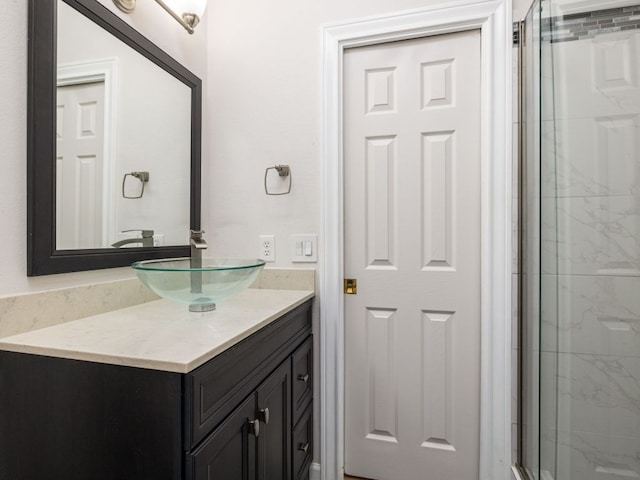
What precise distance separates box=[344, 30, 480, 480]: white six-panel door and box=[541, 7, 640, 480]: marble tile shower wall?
0.28m

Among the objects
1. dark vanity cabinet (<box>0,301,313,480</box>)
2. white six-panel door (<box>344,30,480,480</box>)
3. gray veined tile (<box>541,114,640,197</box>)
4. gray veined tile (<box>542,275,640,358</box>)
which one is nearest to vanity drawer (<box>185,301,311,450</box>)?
dark vanity cabinet (<box>0,301,313,480</box>)

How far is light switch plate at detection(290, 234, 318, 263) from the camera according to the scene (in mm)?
1646

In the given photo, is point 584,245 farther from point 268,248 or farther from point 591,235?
point 268,248

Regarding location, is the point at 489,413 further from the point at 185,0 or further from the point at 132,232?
the point at 185,0

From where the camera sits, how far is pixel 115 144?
Answer: 124cm

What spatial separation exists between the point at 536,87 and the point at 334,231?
98 centimetres

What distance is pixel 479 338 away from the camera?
A: 1520mm

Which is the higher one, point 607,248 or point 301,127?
point 301,127

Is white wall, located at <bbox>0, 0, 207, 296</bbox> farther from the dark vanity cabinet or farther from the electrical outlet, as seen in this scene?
the electrical outlet

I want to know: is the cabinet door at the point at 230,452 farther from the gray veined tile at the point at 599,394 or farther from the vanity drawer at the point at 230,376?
the gray veined tile at the point at 599,394

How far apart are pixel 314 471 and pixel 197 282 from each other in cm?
115

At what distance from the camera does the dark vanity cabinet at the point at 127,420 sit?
2.46 ft

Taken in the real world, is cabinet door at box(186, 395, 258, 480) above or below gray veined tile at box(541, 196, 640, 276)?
below

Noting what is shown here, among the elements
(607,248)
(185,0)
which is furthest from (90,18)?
(607,248)
